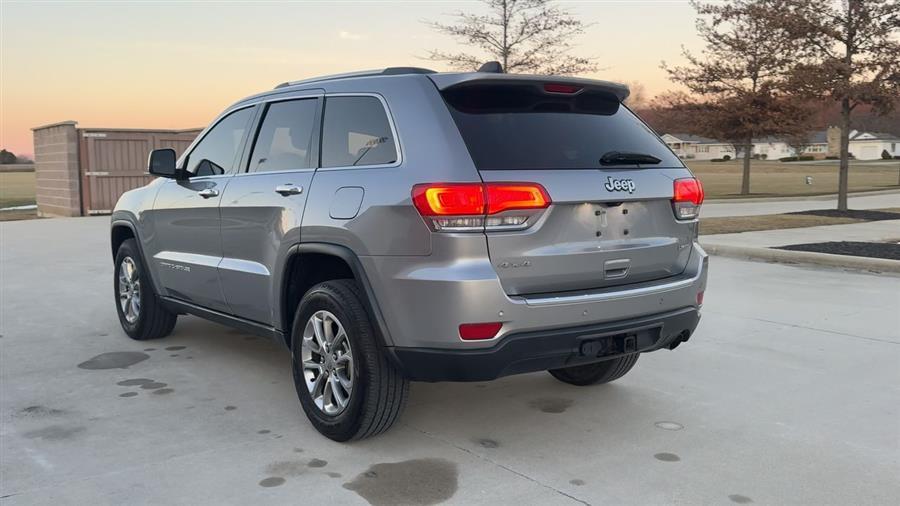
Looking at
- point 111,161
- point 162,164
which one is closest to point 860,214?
point 162,164

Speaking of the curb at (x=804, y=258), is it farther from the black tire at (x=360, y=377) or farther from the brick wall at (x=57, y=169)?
the brick wall at (x=57, y=169)

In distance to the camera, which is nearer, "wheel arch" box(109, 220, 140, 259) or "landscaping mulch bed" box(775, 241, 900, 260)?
"wheel arch" box(109, 220, 140, 259)

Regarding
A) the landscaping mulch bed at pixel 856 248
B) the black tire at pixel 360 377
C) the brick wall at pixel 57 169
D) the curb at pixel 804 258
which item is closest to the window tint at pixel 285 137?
the black tire at pixel 360 377

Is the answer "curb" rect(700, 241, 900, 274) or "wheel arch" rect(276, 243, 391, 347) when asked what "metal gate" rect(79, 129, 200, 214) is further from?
"wheel arch" rect(276, 243, 391, 347)

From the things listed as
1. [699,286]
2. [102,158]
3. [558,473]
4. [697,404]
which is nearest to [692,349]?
[697,404]

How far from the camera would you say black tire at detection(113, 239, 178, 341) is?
20.9ft

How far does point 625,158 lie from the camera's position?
418 cm

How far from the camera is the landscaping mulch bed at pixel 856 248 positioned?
36.2ft

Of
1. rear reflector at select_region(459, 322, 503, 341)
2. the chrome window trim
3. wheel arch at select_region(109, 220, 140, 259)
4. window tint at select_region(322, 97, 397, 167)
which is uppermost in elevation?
window tint at select_region(322, 97, 397, 167)

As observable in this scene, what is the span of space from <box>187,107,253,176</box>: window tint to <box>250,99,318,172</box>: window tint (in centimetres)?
28

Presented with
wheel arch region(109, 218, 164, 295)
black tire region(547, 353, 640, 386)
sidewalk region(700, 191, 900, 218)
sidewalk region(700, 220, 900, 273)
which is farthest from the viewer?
sidewalk region(700, 191, 900, 218)

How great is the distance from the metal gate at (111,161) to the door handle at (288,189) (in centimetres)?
1852

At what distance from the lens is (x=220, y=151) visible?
5543mm

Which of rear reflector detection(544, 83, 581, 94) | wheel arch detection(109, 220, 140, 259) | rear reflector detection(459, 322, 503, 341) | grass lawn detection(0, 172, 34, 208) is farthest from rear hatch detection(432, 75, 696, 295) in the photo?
grass lawn detection(0, 172, 34, 208)
